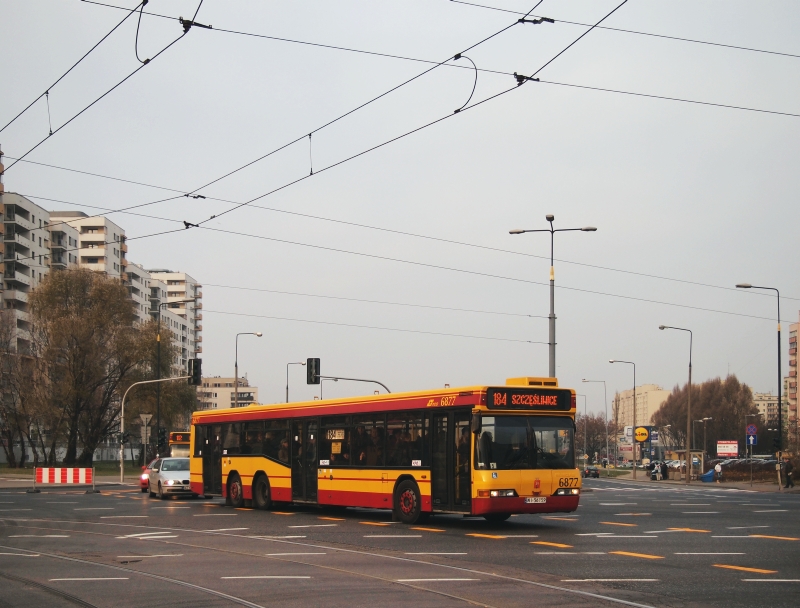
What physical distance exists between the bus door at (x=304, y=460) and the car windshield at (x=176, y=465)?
10767 mm

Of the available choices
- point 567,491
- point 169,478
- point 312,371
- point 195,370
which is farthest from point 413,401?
point 195,370

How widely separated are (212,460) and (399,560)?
16.0 meters

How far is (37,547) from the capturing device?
56.4ft

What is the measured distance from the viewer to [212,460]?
96.2ft

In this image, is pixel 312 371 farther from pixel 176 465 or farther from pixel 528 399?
pixel 528 399

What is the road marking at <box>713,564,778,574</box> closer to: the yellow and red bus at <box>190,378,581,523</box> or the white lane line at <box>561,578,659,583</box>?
the white lane line at <box>561,578,659,583</box>

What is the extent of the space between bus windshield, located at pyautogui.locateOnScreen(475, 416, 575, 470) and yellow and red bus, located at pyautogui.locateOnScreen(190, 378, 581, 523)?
0.02 metres

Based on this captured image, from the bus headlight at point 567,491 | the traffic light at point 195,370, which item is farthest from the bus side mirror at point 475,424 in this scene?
the traffic light at point 195,370

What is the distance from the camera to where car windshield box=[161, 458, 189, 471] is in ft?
115

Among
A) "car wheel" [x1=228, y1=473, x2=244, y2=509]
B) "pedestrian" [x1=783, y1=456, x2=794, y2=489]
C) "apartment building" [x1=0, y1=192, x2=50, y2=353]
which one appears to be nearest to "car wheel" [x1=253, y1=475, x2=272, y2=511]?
"car wheel" [x1=228, y1=473, x2=244, y2=509]

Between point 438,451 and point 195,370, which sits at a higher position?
point 195,370

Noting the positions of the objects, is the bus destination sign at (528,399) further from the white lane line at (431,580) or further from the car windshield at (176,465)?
the car windshield at (176,465)

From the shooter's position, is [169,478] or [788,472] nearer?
[169,478]

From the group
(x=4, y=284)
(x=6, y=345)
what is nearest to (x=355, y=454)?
(x=6, y=345)
